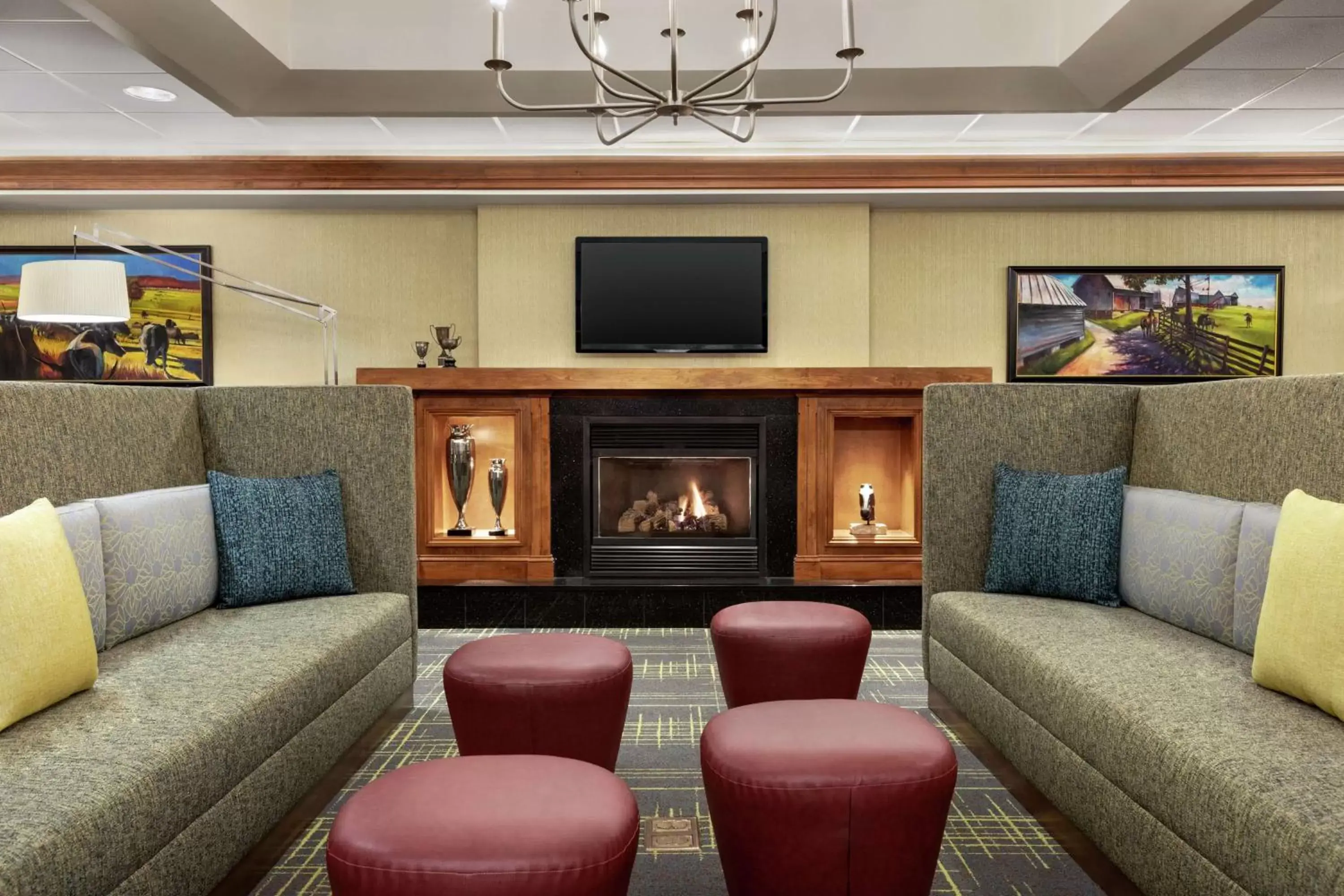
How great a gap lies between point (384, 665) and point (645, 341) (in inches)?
115

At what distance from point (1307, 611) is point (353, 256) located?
16.4 ft

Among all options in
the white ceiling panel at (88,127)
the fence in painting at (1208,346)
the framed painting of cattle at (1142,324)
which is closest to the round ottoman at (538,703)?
the white ceiling panel at (88,127)

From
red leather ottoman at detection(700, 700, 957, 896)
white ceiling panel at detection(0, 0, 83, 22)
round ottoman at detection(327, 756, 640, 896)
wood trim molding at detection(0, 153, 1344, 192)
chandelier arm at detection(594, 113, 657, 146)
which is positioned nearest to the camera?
round ottoman at detection(327, 756, 640, 896)

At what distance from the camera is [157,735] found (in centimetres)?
150

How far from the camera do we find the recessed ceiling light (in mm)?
3949

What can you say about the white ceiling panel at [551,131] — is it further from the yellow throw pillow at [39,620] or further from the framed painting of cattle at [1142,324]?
the yellow throw pillow at [39,620]

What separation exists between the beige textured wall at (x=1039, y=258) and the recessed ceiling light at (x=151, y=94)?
375 centimetres

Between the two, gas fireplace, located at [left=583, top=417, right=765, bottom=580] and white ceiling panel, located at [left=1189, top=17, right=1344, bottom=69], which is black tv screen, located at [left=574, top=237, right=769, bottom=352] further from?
white ceiling panel, located at [left=1189, top=17, right=1344, bottom=69]

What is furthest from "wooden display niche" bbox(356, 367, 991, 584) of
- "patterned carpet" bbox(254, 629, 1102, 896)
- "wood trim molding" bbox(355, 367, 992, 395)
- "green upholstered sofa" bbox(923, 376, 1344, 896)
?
"green upholstered sofa" bbox(923, 376, 1344, 896)

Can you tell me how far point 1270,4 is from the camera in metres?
3.10

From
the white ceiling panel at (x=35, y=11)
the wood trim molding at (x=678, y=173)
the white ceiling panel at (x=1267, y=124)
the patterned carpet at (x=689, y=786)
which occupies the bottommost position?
the patterned carpet at (x=689, y=786)

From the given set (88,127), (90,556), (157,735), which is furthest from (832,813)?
(88,127)

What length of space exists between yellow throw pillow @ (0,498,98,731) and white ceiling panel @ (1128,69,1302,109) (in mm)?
4356

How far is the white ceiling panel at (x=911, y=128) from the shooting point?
171 inches
